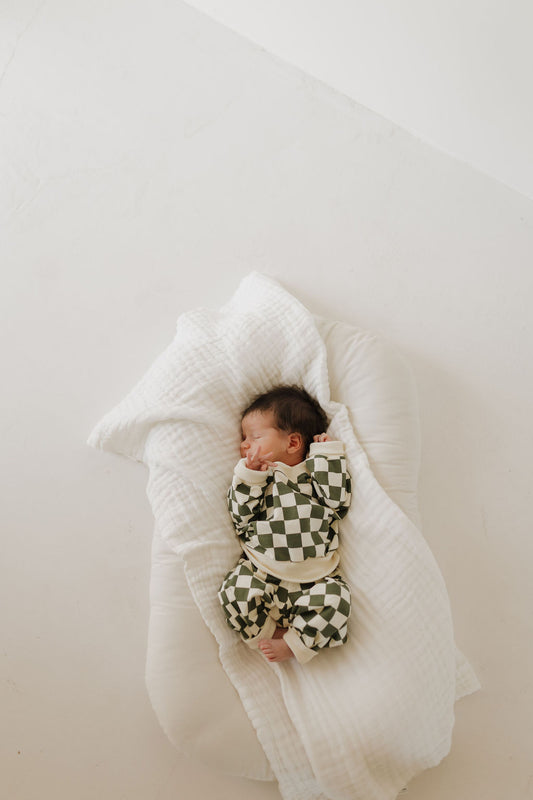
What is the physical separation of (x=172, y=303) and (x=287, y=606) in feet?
2.55

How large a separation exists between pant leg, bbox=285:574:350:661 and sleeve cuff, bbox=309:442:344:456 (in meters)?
0.26

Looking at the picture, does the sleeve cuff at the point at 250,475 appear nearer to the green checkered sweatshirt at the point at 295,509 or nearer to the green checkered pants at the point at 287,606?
the green checkered sweatshirt at the point at 295,509

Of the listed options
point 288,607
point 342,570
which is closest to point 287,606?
point 288,607

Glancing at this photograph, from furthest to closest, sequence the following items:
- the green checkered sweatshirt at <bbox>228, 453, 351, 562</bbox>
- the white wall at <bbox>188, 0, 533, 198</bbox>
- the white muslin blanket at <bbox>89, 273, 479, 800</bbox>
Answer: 1. the white wall at <bbox>188, 0, 533, 198</bbox>
2. the green checkered sweatshirt at <bbox>228, 453, 351, 562</bbox>
3. the white muslin blanket at <bbox>89, 273, 479, 800</bbox>

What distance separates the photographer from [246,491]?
126cm

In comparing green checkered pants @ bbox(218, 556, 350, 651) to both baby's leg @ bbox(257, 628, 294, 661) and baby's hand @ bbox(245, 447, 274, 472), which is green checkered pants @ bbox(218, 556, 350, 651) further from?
baby's hand @ bbox(245, 447, 274, 472)

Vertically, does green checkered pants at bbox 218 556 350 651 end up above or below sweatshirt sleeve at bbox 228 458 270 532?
below

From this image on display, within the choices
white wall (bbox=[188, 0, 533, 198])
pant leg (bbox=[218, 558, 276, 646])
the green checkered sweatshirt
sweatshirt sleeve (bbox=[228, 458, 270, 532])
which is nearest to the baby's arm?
the green checkered sweatshirt

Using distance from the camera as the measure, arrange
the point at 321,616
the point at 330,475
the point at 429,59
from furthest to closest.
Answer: the point at 429,59
the point at 330,475
the point at 321,616

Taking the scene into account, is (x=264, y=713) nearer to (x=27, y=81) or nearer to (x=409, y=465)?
(x=409, y=465)

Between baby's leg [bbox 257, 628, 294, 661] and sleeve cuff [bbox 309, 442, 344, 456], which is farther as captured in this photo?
sleeve cuff [bbox 309, 442, 344, 456]

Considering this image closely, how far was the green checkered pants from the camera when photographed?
1175mm

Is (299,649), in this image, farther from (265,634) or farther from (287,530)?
(287,530)

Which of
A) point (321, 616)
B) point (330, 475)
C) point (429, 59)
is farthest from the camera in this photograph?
point (429, 59)
